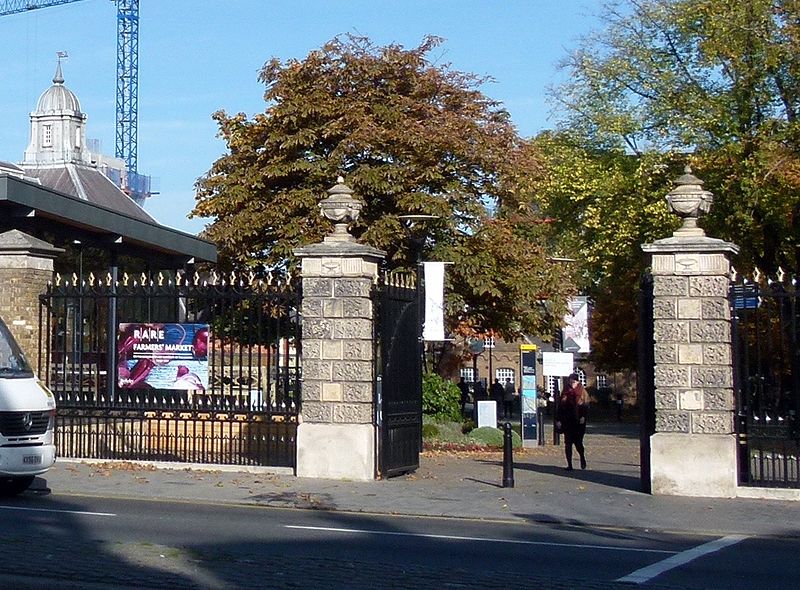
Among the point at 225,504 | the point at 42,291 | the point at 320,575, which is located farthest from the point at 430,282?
the point at 320,575

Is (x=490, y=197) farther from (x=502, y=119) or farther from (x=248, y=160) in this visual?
(x=248, y=160)

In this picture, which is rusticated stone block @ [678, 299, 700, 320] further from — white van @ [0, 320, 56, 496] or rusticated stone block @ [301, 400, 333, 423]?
white van @ [0, 320, 56, 496]

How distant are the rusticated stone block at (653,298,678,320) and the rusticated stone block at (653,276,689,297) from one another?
0.29ft

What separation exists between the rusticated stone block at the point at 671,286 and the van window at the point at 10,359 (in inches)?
333

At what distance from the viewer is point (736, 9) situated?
29.2m

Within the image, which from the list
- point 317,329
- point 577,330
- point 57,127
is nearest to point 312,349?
Result: point 317,329

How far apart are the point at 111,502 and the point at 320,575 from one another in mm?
6656

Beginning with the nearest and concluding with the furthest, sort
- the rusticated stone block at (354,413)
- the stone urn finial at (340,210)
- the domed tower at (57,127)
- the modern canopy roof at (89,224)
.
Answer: the rusticated stone block at (354,413), the stone urn finial at (340,210), the modern canopy roof at (89,224), the domed tower at (57,127)

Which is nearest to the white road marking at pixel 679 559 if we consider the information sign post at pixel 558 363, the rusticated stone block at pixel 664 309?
the rusticated stone block at pixel 664 309

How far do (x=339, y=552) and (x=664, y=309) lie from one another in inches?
294

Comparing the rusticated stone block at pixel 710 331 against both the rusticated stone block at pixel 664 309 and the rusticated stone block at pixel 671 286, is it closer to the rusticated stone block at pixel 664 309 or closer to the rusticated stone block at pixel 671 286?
the rusticated stone block at pixel 664 309

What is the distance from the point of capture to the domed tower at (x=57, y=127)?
7413 cm

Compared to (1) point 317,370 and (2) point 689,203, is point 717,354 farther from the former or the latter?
(1) point 317,370

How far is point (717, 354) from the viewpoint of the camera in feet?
54.0
